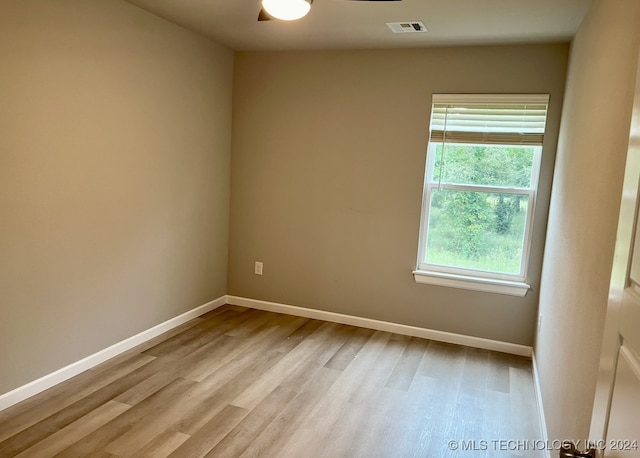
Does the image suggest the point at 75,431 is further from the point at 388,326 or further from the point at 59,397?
the point at 388,326

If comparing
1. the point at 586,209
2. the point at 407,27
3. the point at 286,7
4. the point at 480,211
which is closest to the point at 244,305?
the point at 480,211

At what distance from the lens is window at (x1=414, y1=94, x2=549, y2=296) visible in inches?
136

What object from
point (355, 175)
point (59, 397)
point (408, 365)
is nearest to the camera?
point (59, 397)

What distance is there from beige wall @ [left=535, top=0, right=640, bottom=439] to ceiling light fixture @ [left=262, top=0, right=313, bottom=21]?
1272 millimetres

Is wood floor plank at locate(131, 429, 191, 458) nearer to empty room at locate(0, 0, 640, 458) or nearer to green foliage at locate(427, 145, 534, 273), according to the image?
empty room at locate(0, 0, 640, 458)

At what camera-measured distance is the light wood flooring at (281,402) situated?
2271 mm

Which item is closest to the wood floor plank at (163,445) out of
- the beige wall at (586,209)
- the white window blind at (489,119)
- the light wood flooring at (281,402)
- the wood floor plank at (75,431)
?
the light wood flooring at (281,402)

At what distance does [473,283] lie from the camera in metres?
3.65

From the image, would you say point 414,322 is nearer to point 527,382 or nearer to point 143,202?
point 527,382

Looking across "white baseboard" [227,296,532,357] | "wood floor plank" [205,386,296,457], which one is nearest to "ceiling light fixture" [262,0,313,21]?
"wood floor plank" [205,386,296,457]

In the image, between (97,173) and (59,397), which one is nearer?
(59,397)

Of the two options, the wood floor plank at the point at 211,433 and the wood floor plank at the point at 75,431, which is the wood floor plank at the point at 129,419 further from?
the wood floor plank at the point at 211,433

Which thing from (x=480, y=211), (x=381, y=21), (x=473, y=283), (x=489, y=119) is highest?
(x=381, y=21)

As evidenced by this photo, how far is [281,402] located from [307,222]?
1.78 meters
